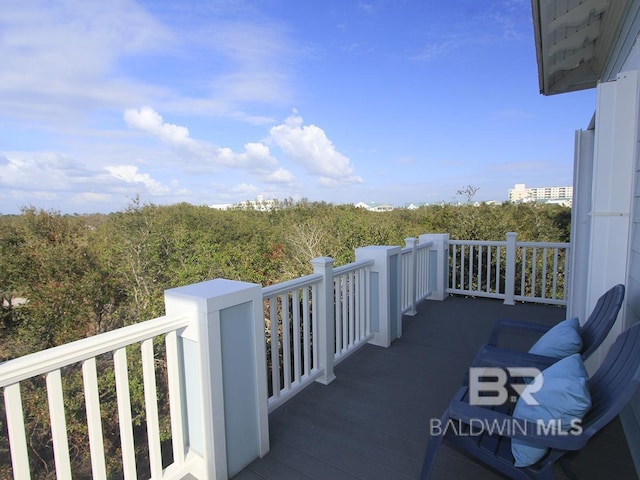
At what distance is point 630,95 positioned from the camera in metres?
1.94

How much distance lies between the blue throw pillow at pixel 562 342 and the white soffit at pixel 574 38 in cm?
215

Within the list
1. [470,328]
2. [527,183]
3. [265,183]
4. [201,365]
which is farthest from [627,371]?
[265,183]

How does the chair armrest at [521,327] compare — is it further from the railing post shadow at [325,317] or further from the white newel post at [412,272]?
the white newel post at [412,272]

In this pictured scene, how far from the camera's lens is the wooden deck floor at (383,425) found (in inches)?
73.3

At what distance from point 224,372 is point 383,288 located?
2095 mm

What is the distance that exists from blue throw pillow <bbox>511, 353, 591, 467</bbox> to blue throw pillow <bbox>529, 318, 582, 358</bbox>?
544 millimetres

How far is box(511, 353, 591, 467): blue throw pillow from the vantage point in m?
1.30

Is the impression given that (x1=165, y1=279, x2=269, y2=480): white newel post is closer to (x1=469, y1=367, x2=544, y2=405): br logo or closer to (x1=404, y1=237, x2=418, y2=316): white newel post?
(x1=469, y1=367, x2=544, y2=405): br logo

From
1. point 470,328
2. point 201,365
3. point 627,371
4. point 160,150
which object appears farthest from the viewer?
point 160,150

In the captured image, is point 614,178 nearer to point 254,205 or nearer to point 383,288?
point 383,288

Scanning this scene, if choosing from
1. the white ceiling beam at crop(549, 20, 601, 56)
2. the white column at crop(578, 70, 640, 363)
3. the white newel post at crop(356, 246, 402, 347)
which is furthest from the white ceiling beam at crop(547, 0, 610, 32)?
the white newel post at crop(356, 246, 402, 347)

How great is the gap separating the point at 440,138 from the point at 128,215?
14.0 m

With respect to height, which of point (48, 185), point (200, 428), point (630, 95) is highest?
point (48, 185)

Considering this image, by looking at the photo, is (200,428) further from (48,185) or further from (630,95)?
(48,185)
